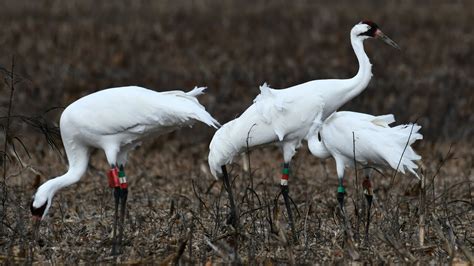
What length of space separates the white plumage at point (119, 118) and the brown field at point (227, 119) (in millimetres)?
229

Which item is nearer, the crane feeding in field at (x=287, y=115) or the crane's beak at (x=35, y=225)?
the crane's beak at (x=35, y=225)

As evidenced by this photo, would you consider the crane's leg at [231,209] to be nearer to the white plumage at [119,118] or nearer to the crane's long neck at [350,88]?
the white plumage at [119,118]

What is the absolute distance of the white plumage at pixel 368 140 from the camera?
23.0 ft

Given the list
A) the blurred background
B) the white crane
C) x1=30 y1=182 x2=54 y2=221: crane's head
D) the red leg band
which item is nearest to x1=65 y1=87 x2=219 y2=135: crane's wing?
the white crane

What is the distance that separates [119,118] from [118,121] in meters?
0.03

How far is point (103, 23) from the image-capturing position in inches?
685

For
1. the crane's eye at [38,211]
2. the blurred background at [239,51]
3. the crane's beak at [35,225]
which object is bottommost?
the crane's beak at [35,225]

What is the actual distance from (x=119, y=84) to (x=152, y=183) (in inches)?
181

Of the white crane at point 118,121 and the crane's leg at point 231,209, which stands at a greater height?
the white crane at point 118,121

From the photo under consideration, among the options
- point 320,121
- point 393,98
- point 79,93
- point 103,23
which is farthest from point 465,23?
point 320,121


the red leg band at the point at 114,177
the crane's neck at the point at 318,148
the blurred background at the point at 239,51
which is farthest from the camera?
the blurred background at the point at 239,51

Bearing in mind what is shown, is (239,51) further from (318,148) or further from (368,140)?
(368,140)

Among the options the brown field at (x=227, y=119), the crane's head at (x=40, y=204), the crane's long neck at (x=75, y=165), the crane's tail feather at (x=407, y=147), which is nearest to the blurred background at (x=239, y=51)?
the brown field at (x=227, y=119)

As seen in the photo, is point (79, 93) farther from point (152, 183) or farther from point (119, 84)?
point (152, 183)
